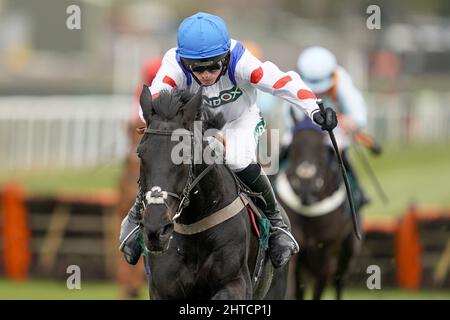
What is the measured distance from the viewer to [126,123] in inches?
759

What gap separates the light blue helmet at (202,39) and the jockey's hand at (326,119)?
0.73 m

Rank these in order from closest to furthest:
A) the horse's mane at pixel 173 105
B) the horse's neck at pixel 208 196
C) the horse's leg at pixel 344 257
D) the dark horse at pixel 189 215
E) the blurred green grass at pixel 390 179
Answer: the dark horse at pixel 189 215 → the horse's mane at pixel 173 105 → the horse's neck at pixel 208 196 → the horse's leg at pixel 344 257 → the blurred green grass at pixel 390 179

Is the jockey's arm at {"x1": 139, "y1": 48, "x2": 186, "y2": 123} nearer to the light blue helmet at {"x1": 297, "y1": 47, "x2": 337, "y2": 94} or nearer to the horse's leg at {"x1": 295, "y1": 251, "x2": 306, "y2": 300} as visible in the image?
the horse's leg at {"x1": 295, "y1": 251, "x2": 306, "y2": 300}

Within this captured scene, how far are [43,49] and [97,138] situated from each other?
14.9 meters

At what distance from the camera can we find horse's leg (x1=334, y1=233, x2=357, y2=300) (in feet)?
33.8

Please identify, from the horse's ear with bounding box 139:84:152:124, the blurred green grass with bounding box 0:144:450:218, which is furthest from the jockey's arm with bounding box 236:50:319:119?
the blurred green grass with bounding box 0:144:450:218

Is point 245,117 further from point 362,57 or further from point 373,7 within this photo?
point 362,57

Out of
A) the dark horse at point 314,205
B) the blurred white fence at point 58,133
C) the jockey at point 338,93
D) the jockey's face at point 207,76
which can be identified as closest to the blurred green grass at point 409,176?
the blurred white fence at point 58,133

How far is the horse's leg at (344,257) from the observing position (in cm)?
1030

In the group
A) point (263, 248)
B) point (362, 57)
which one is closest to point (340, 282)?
point (263, 248)

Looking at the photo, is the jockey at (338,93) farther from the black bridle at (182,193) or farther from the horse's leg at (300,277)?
the black bridle at (182,193)

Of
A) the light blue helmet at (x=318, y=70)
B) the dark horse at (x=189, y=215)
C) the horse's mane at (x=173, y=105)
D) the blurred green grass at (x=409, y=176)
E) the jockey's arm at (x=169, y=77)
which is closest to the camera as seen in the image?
the dark horse at (x=189, y=215)

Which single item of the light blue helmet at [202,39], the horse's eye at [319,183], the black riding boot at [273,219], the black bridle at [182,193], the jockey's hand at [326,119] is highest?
the light blue helmet at [202,39]

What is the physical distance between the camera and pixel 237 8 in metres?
42.2
